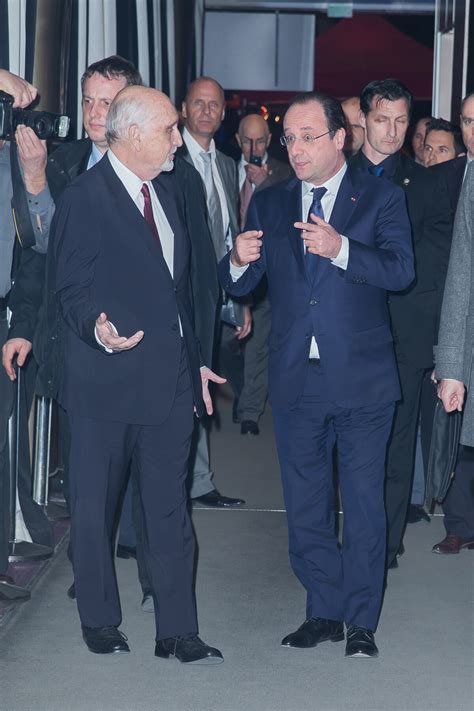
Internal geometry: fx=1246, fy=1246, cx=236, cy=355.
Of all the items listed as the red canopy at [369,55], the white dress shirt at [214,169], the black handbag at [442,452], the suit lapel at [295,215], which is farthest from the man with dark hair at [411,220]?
the red canopy at [369,55]

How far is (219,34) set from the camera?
1142 centimetres

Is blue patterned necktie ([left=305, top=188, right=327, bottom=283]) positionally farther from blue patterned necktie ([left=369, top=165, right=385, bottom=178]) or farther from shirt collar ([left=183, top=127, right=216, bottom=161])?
shirt collar ([left=183, top=127, right=216, bottom=161])

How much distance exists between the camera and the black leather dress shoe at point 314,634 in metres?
3.77

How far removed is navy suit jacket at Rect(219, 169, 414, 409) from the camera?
3.59 meters

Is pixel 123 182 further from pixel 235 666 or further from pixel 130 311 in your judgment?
pixel 235 666

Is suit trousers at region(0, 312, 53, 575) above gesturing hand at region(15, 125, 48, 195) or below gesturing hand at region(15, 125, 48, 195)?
below

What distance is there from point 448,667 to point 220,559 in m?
1.33

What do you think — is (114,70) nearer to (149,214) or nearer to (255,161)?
(149,214)

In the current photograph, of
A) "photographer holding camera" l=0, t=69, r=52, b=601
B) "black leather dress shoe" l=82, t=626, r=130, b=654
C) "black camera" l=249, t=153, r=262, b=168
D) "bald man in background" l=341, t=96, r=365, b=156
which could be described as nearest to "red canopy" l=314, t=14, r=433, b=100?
"black camera" l=249, t=153, r=262, b=168

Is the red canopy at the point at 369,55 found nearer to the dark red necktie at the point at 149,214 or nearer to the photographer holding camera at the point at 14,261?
the photographer holding camera at the point at 14,261

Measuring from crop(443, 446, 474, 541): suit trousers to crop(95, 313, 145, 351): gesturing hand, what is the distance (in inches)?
78.9

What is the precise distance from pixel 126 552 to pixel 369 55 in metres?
8.67

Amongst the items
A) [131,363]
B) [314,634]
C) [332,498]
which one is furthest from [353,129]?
[314,634]

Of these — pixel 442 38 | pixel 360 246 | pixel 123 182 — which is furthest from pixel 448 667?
pixel 442 38
